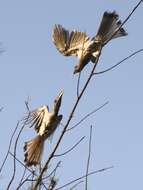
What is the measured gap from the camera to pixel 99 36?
87 centimetres

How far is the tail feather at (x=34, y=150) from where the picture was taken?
0.84m

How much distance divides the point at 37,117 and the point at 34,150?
120 millimetres

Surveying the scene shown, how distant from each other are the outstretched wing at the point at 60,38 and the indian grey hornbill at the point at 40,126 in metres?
0.16

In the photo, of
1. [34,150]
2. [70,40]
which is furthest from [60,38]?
[34,150]

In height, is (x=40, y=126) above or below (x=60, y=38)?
below

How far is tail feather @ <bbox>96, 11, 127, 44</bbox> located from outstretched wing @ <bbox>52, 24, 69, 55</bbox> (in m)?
0.11

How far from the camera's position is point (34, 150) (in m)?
0.86

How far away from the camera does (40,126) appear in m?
0.92

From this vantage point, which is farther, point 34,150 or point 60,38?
point 60,38

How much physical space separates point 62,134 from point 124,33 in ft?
0.97

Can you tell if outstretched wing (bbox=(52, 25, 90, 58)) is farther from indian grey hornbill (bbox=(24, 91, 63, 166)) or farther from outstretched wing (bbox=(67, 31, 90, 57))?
indian grey hornbill (bbox=(24, 91, 63, 166))

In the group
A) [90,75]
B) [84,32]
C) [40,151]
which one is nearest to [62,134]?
[40,151]

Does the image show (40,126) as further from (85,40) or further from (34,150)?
(85,40)

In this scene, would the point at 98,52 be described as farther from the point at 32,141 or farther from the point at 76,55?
the point at 32,141
